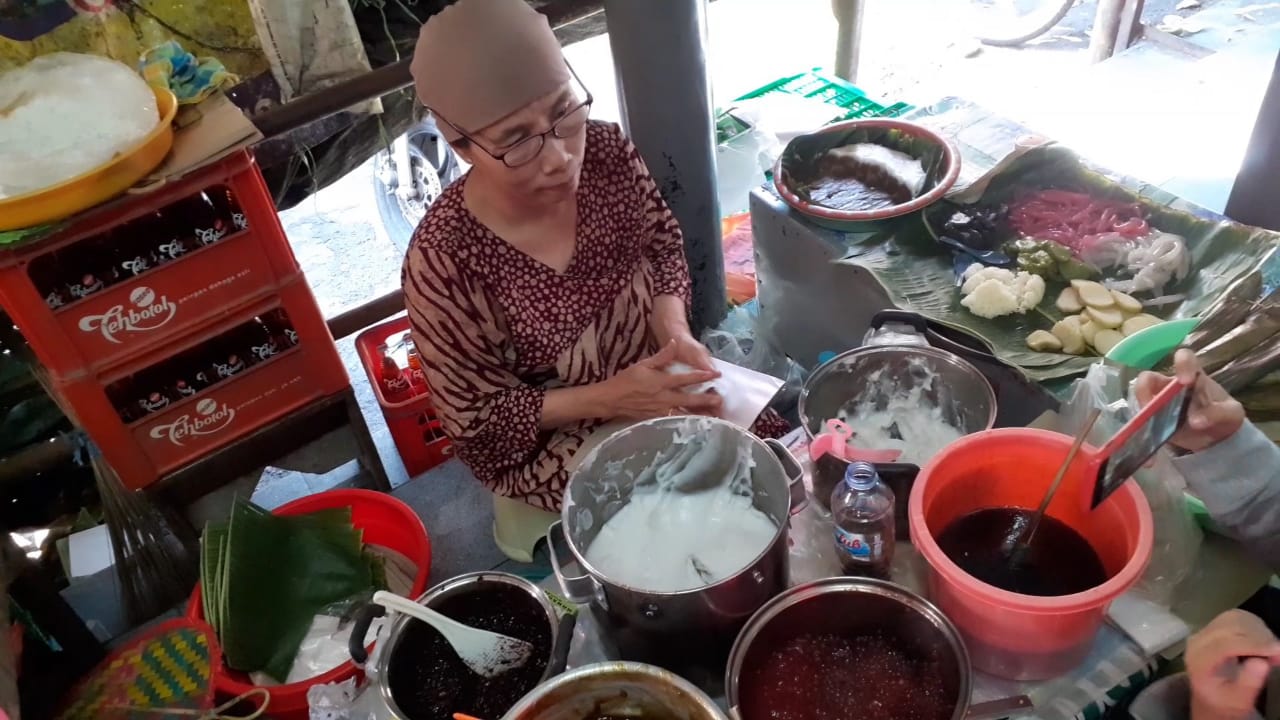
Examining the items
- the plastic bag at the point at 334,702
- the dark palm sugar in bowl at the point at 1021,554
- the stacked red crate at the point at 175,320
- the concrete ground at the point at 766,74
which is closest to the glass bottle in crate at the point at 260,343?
the stacked red crate at the point at 175,320

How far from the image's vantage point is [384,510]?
2.36m

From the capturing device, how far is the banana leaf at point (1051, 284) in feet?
6.15

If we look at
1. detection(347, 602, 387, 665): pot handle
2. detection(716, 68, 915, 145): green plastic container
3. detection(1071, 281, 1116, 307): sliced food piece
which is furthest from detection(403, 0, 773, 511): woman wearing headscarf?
detection(716, 68, 915, 145): green plastic container

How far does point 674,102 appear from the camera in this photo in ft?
8.00

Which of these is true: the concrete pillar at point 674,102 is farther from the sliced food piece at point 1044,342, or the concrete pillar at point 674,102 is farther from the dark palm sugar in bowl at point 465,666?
the dark palm sugar in bowl at point 465,666

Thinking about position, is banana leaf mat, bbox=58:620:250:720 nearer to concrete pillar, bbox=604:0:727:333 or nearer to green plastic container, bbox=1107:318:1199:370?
concrete pillar, bbox=604:0:727:333

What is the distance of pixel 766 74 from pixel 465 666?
4.20 metres

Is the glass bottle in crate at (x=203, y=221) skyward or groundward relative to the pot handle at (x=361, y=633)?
skyward

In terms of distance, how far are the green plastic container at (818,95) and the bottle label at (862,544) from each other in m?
2.21

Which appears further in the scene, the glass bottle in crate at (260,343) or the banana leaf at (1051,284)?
the glass bottle in crate at (260,343)

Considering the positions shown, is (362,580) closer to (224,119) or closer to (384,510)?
(384,510)

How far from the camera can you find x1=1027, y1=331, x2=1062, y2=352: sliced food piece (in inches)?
75.0

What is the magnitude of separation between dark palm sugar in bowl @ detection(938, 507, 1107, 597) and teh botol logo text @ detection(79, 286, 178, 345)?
74.2 inches

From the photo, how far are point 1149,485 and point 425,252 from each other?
4.44 ft
